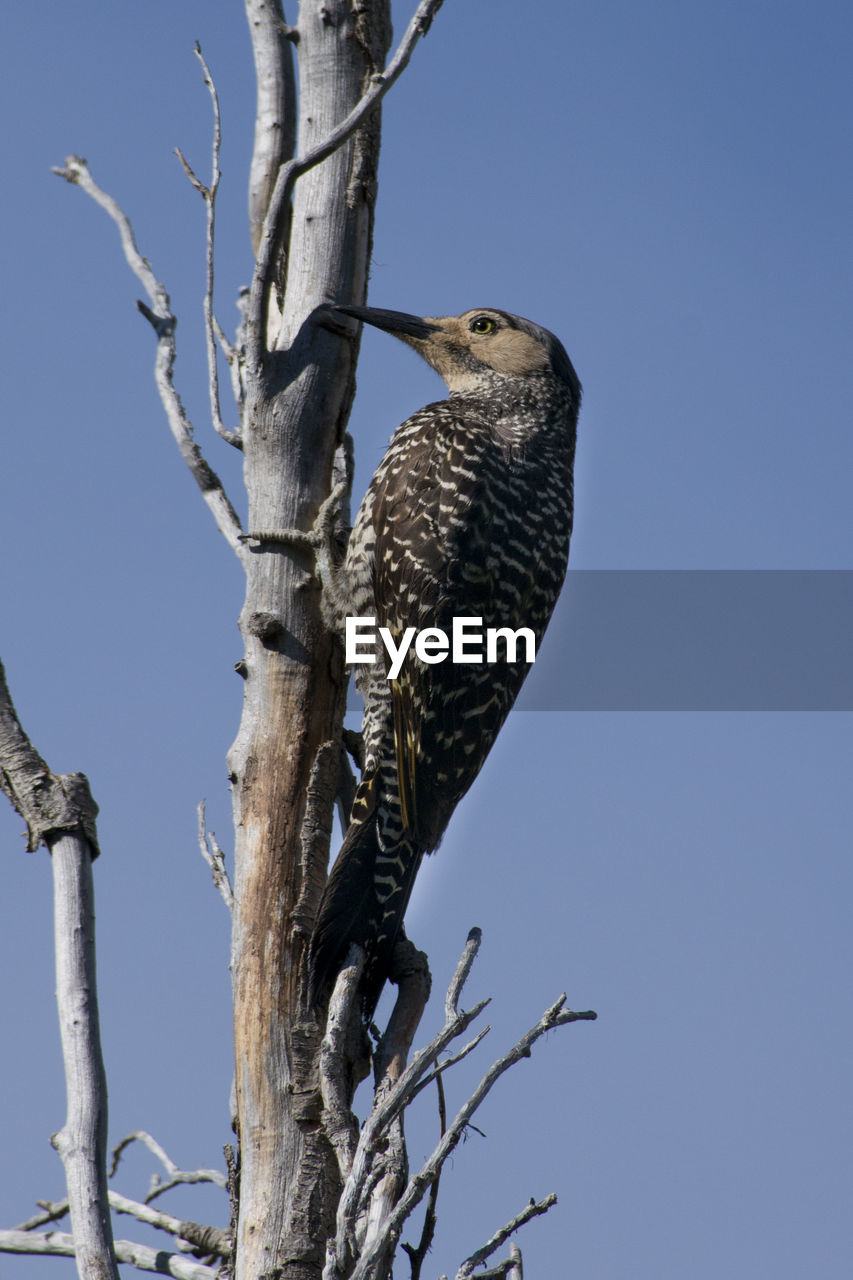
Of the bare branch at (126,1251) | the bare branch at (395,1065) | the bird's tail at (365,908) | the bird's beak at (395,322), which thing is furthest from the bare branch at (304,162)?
the bare branch at (126,1251)

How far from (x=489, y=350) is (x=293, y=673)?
2.01 meters

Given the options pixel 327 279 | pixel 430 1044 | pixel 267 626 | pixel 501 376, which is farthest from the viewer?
pixel 501 376

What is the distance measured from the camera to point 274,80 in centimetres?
427

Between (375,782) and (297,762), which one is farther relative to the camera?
(375,782)

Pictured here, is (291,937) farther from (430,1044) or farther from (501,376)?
(501,376)

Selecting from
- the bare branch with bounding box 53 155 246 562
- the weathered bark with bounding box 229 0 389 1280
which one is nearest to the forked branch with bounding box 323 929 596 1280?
the weathered bark with bounding box 229 0 389 1280

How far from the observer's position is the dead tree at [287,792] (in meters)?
2.54

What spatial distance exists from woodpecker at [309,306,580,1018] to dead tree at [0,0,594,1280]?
0.12 meters

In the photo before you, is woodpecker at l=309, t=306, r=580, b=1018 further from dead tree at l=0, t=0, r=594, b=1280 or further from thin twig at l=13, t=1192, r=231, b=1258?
thin twig at l=13, t=1192, r=231, b=1258

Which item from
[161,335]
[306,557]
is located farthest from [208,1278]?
[161,335]

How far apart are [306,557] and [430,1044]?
185 cm

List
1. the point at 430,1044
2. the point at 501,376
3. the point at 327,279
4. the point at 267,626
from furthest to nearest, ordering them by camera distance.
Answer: the point at 501,376 → the point at 327,279 → the point at 267,626 → the point at 430,1044

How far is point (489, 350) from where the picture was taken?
5.09 meters

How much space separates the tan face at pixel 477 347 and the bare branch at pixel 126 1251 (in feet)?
10.8
